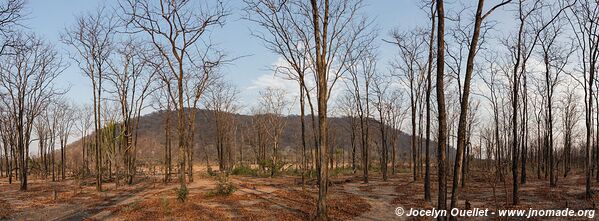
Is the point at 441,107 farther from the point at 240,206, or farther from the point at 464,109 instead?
the point at 240,206

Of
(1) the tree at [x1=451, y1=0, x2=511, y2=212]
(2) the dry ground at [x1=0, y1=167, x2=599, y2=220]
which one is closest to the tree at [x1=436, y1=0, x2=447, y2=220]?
(1) the tree at [x1=451, y1=0, x2=511, y2=212]

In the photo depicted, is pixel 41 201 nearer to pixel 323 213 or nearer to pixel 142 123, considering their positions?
pixel 323 213

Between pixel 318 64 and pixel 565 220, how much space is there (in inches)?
365

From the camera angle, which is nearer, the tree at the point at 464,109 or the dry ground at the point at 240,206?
the tree at the point at 464,109

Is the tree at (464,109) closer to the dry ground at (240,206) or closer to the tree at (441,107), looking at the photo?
the tree at (441,107)

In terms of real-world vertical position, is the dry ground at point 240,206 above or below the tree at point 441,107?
below

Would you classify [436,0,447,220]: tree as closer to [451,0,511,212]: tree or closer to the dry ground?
[451,0,511,212]: tree

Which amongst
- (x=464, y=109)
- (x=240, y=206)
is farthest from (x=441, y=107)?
(x=240, y=206)

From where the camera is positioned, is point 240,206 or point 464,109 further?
point 240,206

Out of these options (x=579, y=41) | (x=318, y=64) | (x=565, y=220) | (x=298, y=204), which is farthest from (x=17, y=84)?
(x=579, y=41)

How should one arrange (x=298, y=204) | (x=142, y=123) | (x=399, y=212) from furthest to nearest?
(x=142, y=123), (x=298, y=204), (x=399, y=212)

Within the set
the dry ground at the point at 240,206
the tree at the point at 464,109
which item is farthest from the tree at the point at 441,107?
the dry ground at the point at 240,206

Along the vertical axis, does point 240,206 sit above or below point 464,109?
below

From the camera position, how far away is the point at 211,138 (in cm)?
9731
